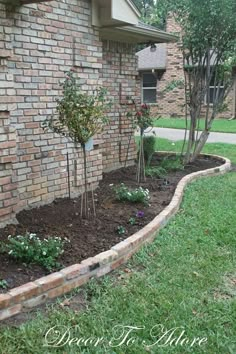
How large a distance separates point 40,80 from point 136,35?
321 centimetres

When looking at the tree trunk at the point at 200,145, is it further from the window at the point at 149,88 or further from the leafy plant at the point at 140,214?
the window at the point at 149,88

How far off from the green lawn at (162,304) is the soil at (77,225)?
324 millimetres

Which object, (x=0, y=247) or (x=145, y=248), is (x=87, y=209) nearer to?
(x=145, y=248)

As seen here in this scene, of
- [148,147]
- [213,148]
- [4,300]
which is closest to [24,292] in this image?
[4,300]

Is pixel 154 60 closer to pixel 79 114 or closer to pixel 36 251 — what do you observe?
pixel 79 114

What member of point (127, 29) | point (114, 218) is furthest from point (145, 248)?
point (127, 29)

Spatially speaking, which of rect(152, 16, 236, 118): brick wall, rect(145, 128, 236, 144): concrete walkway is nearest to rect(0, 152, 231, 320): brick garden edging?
rect(145, 128, 236, 144): concrete walkway

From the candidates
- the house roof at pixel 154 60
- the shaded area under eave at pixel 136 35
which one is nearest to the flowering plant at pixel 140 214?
the shaded area under eave at pixel 136 35

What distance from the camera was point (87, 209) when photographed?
486 centimetres

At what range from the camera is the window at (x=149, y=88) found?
2277cm

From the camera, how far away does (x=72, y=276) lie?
10.5 feet

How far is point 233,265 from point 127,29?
443 cm

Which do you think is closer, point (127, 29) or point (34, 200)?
point (34, 200)

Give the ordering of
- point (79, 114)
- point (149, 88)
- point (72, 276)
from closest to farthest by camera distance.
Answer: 1. point (72, 276)
2. point (79, 114)
3. point (149, 88)
